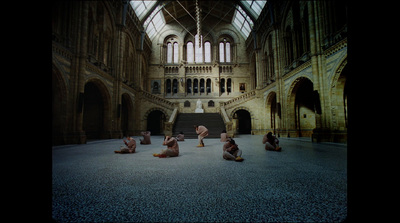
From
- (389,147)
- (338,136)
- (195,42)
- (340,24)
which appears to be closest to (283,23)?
(340,24)

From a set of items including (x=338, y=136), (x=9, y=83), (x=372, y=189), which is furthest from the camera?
(x=338, y=136)

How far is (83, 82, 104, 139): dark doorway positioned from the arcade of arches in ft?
0.30

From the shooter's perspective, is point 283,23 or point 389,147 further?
point 283,23

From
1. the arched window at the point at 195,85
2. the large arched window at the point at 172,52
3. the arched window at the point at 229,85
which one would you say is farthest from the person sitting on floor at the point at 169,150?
the large arched window at the point at 172,52

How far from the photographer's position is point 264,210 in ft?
6.93

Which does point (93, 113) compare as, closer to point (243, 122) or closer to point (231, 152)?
point (231, 152)

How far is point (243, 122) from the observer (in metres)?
26.8

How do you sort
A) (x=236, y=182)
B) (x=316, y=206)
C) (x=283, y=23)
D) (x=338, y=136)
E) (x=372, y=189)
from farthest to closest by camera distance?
(x=283, y=23) < (x=338, y=136) < (x=236, y=182) < (x=316, y=206) < (x=372, y=189)

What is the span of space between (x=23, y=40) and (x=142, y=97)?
20904 mm

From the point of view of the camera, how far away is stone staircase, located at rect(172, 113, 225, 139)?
1666cm

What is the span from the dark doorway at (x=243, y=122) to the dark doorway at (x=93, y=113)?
1826 centimetres

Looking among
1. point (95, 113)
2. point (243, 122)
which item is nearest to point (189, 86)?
point (243, 122)

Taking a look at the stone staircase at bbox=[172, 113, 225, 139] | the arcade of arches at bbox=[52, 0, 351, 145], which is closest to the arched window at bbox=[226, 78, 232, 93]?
the arcade of arches at bbox=[52, 0, 351, 145]

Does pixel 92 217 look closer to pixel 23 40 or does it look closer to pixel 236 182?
pixel 23 40
